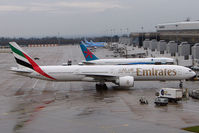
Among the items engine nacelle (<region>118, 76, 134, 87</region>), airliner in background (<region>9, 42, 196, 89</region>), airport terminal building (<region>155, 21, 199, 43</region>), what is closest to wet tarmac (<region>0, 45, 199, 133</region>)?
engine nacelle (<region>118, 76, 134, 87</region>)

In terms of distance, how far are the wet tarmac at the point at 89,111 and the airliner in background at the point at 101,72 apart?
194 cm

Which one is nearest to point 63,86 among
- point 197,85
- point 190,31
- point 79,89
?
point 79,89

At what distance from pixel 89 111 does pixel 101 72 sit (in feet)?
49.2

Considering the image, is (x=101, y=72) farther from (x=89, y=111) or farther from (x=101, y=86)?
(x=89, y=111)

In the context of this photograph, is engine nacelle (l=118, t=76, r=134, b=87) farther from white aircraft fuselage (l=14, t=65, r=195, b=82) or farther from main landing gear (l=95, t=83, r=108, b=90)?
main landing gear (l=95, t=83, r=108, b=90)

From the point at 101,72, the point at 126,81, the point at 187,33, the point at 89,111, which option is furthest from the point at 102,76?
the point at 187,33

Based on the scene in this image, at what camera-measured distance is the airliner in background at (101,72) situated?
4616cm

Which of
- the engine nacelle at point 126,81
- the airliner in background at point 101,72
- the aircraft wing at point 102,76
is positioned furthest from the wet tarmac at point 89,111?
the airliner in background at point 101,72

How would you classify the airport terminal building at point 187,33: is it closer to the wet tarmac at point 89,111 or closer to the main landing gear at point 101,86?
the main landing gear at point 101,86

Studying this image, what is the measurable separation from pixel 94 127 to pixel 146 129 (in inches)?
184

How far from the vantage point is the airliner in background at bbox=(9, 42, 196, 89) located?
46156 mm

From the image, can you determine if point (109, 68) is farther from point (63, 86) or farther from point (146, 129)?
point (146, 129)

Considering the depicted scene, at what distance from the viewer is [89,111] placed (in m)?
32.6

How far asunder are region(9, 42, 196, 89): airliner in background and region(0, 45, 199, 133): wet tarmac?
194 centimetres
